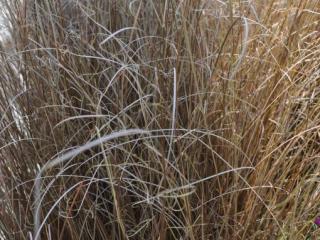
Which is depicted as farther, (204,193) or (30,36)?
(30,36)

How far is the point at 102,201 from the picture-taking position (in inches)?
52.2

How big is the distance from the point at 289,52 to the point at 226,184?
386 millimetres

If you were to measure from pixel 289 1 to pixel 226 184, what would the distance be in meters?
0.66

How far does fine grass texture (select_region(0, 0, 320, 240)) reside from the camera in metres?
1.24

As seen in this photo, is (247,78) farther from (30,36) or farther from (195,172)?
(30,36)

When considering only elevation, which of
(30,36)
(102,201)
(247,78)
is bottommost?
(102,201)

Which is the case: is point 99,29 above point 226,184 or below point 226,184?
above

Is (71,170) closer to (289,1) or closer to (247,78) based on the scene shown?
(247,78)

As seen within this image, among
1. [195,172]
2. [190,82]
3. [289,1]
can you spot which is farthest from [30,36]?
[289,1]

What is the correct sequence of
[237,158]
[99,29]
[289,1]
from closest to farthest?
[237,158] → [99,29] → [289,1]

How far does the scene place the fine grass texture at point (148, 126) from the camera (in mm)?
1236

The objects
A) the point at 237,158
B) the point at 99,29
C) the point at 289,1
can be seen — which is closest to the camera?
the point at 237,158

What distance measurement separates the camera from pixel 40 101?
1.33 m

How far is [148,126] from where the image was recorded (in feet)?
4.08
